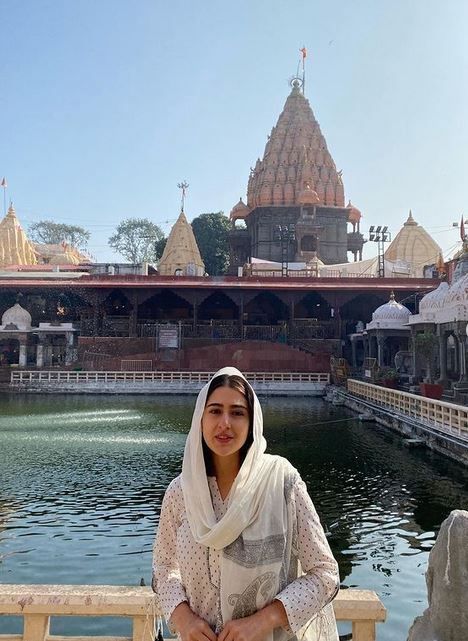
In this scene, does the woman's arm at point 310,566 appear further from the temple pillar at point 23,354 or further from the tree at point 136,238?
the tree at point 136,238

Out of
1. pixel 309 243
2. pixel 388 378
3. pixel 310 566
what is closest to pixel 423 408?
pixel 388 378

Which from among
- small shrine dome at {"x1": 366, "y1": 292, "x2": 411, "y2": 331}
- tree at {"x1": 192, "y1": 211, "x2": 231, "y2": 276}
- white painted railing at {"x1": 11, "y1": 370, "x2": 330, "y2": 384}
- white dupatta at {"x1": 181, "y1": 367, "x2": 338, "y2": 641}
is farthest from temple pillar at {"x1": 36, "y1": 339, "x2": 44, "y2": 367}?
white dupatta at {"x1": 181, "y1": 367, "x2": 338, "y2": 641}

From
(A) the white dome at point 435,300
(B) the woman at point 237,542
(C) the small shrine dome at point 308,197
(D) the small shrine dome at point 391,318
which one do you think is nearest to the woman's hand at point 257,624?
Answer: (B) the woman at point 237,542

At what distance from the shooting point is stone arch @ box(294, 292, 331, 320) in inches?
1534

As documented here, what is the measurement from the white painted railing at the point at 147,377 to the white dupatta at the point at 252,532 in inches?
1058

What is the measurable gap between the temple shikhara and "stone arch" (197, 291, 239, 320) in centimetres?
8

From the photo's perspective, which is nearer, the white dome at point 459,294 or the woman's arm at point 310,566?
the woman's arm at point 310,566

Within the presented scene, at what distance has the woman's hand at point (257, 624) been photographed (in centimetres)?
188

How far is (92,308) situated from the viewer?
36.8m

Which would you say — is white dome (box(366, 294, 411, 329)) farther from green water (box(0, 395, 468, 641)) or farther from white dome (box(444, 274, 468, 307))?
green water (box(0, 395, 468, 641))

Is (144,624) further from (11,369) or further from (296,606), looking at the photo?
(11,369)

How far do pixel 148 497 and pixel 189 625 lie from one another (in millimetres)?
8295

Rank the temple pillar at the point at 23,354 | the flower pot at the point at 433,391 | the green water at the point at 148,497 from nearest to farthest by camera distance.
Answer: the green water at the point at 148,497
the flower pot at the point at 433,391
the temple pillar at the point at 23,354

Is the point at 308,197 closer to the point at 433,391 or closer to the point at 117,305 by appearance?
the point at 117,305
